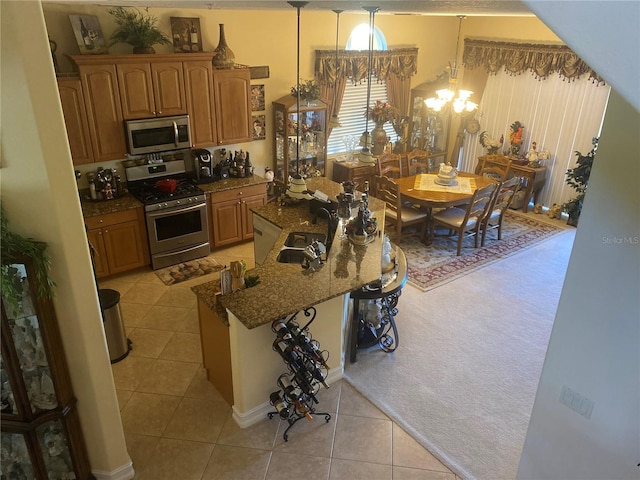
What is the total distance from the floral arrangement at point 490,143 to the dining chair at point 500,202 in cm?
166

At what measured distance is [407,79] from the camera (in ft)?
26.1

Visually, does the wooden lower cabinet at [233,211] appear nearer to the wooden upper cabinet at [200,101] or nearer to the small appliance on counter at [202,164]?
the small appliance on counter at [202,164]

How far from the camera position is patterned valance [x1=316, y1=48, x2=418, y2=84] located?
6906 millimetres

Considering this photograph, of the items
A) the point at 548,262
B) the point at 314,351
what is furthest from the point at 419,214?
the point at 314,351

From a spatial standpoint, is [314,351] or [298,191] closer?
[314,351]

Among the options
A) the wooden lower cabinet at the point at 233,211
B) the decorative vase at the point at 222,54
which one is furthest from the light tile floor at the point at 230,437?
the decorative vase at the point at 222,54

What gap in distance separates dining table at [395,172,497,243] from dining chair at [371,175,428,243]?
0.40ft

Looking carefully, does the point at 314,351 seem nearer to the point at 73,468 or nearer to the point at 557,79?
the point at 73,468

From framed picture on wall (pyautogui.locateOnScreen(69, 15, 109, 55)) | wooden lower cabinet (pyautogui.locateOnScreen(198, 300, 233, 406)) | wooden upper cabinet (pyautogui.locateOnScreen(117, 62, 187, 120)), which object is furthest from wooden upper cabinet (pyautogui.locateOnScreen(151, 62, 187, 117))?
wooden lower cabinet (pyautogui.locateOnScreen(198, 300, 233, 406))

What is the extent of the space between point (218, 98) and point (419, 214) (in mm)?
3025

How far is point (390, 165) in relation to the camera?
7.60 meters

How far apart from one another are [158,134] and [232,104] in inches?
39.9

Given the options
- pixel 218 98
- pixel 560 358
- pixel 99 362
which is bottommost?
pixel 99 362

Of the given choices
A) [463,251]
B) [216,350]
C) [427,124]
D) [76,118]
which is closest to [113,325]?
[216,350]
